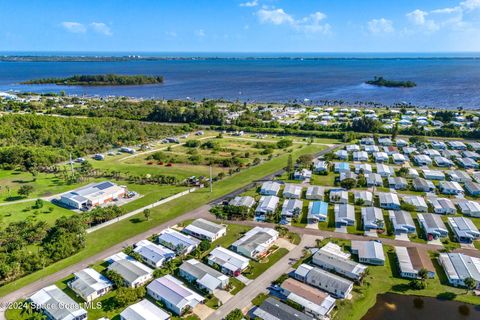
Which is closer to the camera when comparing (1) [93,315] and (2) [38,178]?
(1) [93,315]

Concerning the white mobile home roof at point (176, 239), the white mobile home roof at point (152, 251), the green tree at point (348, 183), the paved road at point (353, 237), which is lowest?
the paved road at point (353, 237)

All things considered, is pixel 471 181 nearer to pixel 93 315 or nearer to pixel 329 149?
pixel 329 149

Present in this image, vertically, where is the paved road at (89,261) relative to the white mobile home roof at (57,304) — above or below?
below

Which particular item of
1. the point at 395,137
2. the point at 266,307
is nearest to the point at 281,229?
the point at 266,307

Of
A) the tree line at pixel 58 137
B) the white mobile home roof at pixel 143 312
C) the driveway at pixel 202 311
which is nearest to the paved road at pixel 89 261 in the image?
the white mobile home roof at pixel 143 312

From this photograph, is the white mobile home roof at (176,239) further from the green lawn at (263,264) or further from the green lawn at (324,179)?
the green lawn at (324,179)

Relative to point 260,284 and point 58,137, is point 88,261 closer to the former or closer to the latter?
point 260,284
